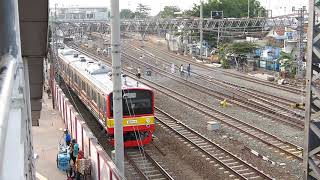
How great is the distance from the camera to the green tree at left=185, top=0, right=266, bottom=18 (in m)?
61.6

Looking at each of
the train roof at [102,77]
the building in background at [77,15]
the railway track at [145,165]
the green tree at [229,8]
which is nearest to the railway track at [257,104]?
the train roof at [102,77]

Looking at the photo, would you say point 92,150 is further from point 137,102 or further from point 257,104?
point 257,104

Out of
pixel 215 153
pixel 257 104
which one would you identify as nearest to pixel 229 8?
pixel 257 104

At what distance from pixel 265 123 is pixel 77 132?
301 inches

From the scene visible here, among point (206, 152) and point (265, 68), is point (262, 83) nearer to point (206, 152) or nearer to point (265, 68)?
point (265, 68)

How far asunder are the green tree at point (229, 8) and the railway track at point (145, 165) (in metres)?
49.7

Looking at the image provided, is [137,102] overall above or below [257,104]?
above

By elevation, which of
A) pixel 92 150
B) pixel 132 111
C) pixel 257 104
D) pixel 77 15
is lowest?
pixel 257 104

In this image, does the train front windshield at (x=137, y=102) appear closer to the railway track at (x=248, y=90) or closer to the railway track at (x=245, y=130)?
the railway track at (x=245, y=130)

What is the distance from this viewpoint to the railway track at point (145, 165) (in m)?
11.3

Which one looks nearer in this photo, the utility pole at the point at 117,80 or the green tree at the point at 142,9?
the utility pole at the point at 117,80

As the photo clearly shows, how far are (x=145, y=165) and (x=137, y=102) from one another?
2287 mm

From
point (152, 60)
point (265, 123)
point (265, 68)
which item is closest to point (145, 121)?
point (265, 123)

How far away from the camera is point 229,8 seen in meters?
65.8
